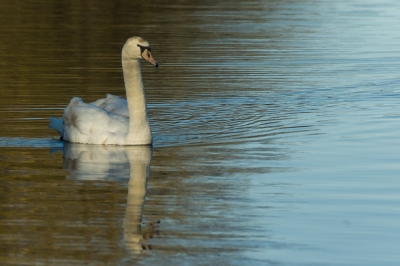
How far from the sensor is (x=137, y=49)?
38.1ft

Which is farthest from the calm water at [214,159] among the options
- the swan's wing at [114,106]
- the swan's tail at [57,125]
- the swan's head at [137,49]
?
the swan's head at [137,49]

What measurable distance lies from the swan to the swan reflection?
105mm

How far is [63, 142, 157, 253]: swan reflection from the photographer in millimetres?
7688

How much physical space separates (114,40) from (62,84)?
7.38 metres

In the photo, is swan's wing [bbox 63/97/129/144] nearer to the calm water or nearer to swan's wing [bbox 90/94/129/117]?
the calm water

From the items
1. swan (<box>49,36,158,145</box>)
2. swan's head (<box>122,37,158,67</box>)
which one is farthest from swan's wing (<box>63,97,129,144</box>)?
swan's head (<box>122,37,158,67</box>)

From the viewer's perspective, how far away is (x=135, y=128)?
11625 mm

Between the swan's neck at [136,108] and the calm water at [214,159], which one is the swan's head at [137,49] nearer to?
the swan's neck at [136,108]

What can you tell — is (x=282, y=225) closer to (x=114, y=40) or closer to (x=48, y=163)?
(x=48, y=163)

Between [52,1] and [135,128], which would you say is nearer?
[135,128]

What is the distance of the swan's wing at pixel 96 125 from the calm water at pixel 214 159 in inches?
6.7

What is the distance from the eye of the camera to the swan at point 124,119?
38.1 feet

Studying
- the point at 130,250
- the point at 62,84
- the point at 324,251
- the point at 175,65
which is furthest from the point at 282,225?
the point at 175,65

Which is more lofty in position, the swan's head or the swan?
the swan's head
